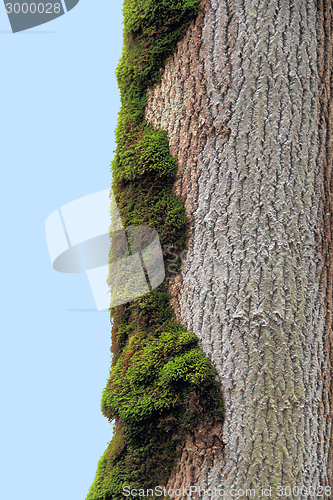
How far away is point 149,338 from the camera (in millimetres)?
1791

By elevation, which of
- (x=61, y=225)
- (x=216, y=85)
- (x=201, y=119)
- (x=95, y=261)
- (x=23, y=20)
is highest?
(x=23, y=20)

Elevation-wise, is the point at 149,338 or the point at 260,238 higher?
the point at 260,238

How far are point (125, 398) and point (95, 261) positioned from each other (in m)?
0.69

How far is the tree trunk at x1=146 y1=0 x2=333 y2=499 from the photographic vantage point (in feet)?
5.44

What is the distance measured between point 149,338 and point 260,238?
67cm

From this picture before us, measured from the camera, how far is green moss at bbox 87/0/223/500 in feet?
5.52

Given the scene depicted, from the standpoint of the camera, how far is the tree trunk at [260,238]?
1658 mm

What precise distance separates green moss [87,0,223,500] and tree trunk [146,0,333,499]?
65mm

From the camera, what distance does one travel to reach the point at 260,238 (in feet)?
5.57

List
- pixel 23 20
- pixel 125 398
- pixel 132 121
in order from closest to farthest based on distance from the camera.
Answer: pixel 125 398 → pixel 132 121 → pixel 23 20

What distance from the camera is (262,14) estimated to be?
1.73 metres

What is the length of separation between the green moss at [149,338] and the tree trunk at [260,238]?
7cm

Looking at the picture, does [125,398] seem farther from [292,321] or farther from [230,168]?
[230,168]

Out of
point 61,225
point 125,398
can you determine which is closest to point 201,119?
point 61,225
